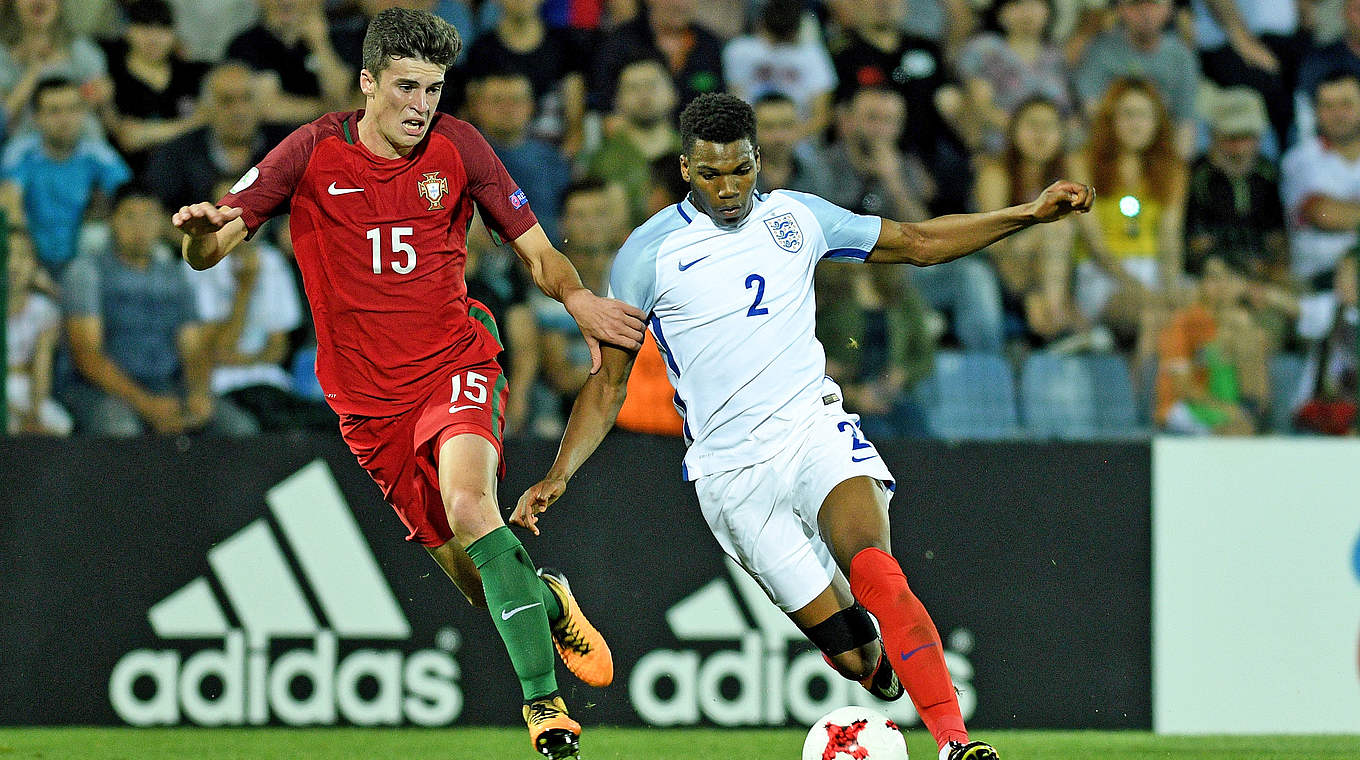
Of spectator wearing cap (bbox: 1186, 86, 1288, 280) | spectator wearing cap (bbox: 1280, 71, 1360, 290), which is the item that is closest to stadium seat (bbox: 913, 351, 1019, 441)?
spectator wearing cap (bbox: 1186, 86, 1288, 280)

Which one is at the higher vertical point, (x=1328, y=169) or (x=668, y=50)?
(x=668, y=50)

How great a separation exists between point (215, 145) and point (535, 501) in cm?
450

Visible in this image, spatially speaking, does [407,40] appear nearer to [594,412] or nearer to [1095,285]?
[594,412]

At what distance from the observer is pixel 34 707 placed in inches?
303

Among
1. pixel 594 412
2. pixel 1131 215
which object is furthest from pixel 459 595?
pixel 1131 215

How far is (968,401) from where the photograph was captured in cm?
816

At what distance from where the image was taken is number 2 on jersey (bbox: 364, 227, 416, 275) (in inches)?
218

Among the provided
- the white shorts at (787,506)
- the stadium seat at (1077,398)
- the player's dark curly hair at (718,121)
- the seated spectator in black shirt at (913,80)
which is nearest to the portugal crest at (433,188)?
the player's dark curly hair at (718,121)

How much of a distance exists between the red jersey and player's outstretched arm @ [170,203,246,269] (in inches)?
6.8

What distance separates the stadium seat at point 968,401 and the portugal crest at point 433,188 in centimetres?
334

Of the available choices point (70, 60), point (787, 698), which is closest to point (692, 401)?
point (787, 698)

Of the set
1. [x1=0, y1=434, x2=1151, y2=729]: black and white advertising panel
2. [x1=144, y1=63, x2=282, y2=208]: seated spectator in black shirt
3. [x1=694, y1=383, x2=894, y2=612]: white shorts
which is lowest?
[x1=0, y1=434, x2=1151, y2=729]: black and white advertising panel

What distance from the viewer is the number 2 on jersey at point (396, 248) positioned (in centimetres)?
553

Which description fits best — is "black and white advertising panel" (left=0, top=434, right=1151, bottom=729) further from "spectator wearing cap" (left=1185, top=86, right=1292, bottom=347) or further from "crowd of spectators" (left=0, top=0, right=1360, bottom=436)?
"spectator wearing cap" (left=1185, top=86, right=1292, bottom=347)
